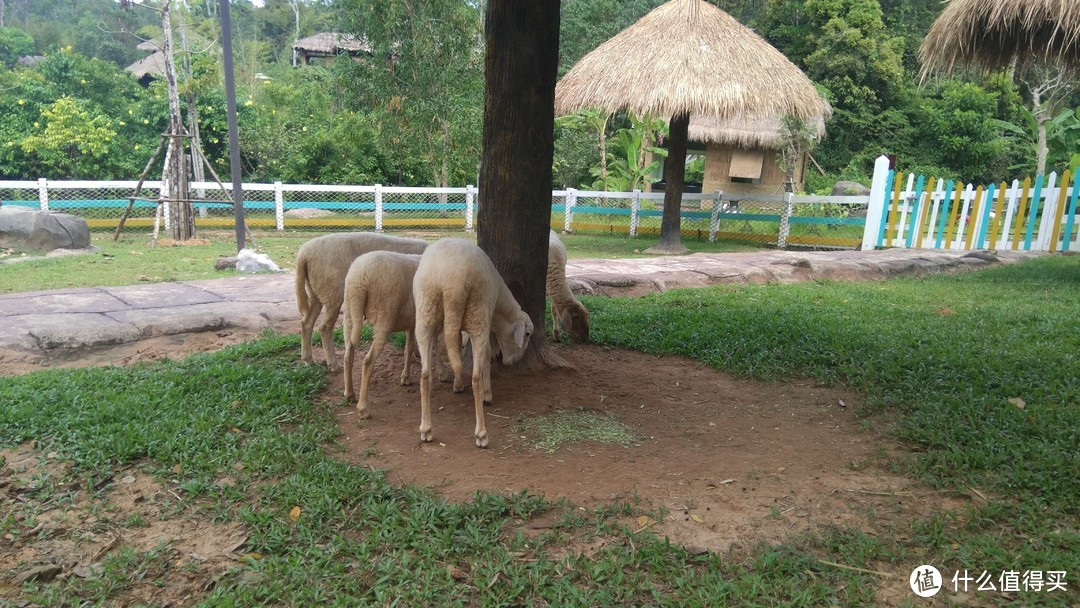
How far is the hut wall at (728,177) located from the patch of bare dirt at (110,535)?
76.2ft

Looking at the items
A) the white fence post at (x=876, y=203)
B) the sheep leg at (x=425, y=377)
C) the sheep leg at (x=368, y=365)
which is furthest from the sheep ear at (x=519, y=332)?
the white fence post at (x=876, y=203)

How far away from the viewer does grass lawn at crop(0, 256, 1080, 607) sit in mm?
2486

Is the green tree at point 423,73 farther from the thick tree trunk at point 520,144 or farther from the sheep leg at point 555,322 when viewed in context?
the thick tree trunk at point 520,144

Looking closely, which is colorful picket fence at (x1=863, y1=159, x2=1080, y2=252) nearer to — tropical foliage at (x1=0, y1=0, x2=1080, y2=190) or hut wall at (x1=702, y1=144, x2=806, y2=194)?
tropical foliage at (x1=0, y1=0, x2=1080, y2=190)

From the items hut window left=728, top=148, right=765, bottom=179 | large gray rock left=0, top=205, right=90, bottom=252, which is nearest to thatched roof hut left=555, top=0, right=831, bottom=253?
large gray rock left=0, top=205, right=90, bottom=252

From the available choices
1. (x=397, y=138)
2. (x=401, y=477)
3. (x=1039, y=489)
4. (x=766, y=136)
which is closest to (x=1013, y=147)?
(x=766, y=136)

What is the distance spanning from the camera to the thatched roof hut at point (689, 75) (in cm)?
1168

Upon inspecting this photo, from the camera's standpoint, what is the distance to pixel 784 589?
8.11 feet

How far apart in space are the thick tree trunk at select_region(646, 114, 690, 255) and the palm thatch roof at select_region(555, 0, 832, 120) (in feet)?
3.69

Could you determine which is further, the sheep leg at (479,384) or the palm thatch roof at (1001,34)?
the palm thatch roof at (1001,34)

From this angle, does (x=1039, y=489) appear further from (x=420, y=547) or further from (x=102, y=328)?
(x=102, y=328)

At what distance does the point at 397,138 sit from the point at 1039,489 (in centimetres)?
1645

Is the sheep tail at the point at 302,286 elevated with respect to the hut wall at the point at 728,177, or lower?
lower

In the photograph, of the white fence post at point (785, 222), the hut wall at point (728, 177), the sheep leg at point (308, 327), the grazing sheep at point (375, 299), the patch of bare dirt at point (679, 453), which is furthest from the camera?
the hut wall at point (728, 177)
